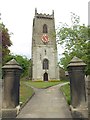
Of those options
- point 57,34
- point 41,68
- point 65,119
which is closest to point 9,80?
point 65,119

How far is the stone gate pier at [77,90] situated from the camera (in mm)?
8711

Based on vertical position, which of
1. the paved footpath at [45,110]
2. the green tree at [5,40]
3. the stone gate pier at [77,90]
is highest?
the green tree at [5,40]

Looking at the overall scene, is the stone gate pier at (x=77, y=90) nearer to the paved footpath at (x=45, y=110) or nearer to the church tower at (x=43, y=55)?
the paved footpath at (x=45, y=110)

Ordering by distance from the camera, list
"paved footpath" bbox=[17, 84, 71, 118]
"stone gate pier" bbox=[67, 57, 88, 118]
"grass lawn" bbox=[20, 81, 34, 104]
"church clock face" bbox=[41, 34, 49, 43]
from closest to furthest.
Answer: "stone gate pier" bbox=[67, 57, 88, 118] < "paved footpath" bbox=[17, 84, 71, 118] < "grass lawn" bbox=[20, 81, 34, 104] < "church clock face" bbox=[41, 34, 49, 43]

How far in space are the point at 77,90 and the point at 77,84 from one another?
261 mm

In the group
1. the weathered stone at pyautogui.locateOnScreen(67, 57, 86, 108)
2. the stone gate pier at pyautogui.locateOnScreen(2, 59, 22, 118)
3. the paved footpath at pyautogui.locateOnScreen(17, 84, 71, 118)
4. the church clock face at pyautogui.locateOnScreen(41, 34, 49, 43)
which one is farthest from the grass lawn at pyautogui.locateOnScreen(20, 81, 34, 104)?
the church clock face at pyautogui.locateOnScreen(41, 34, 49, 43)

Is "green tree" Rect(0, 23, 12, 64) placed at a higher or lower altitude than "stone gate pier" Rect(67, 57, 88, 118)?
higher

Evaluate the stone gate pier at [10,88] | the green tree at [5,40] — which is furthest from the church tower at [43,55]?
the stone gate pier at [10,88]

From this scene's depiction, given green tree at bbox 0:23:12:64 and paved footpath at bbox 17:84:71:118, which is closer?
paved footpath at bbox 17:84:71:118

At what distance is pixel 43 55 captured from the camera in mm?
55875

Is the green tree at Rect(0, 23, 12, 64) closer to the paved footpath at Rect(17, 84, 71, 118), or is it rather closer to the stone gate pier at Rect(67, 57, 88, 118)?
the paved footpath at Rect(17, 84, 71, 118)

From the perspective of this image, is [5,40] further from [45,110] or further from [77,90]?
[77,90]

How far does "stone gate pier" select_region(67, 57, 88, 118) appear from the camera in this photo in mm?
8711

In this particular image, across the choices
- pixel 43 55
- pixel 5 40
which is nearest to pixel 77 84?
pixel 5 40
